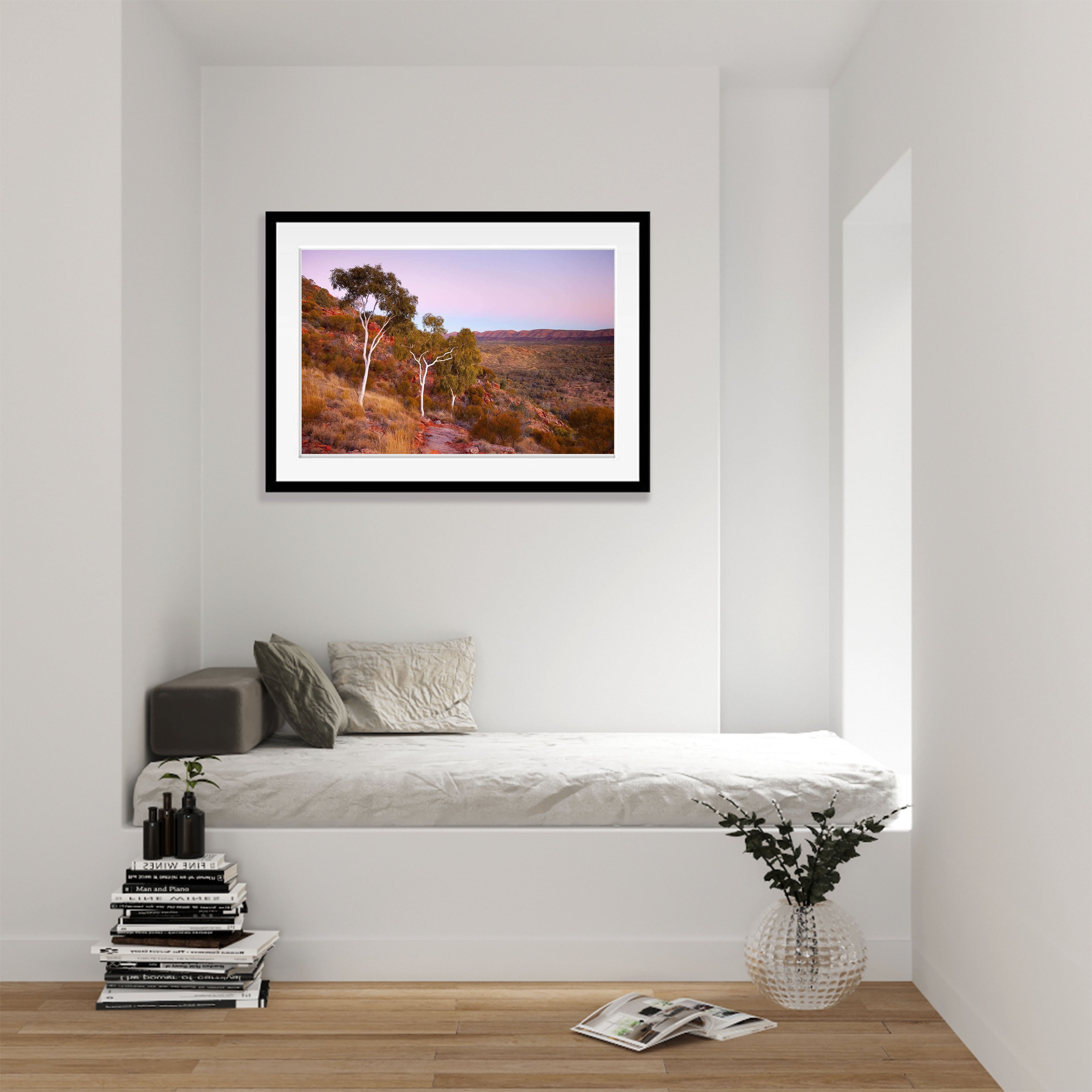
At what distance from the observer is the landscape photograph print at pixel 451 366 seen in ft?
12.1

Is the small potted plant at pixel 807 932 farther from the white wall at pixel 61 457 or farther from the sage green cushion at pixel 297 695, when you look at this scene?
the white wall at pixel 61 457

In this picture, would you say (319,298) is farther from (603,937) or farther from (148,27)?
(603,937)

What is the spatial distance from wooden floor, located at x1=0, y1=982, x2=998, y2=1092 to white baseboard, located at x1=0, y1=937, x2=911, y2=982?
0.03 meters

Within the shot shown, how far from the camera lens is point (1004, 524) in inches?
89.7

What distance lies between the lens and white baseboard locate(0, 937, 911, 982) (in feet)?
9.41

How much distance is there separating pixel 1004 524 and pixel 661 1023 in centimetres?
139

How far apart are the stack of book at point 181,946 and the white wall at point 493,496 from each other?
41.5 inches

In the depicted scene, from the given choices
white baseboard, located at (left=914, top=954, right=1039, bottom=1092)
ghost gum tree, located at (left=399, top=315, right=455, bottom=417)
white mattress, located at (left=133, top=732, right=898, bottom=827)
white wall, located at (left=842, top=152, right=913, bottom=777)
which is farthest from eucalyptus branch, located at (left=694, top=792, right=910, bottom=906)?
ghost gum tree, located at (left=399, top=315, right=455, bottom=417)

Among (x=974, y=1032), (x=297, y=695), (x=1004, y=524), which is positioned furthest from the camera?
(x=297, y=695)

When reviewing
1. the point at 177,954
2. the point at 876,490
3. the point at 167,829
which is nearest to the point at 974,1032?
the point at 876,490

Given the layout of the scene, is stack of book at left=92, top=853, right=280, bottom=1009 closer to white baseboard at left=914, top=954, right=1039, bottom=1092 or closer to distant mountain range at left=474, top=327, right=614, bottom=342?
white baseboard at left=914, top=954, right=1039, bottom=1092

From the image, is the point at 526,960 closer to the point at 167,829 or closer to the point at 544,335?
the point at 167,829

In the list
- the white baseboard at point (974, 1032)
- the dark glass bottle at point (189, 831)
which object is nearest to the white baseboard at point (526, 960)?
the white baseboard at point (974, 1032)

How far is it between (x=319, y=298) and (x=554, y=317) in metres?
0.81
